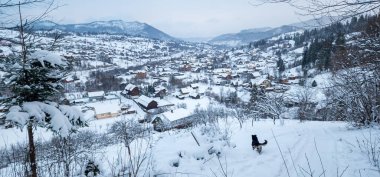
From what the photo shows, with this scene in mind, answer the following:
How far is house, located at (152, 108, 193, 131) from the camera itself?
27013 mm

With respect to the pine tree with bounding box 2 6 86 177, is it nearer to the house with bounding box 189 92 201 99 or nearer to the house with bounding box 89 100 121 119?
the house with bounding box 89 100 121 119

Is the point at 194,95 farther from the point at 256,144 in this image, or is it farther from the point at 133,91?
the point at 256,144

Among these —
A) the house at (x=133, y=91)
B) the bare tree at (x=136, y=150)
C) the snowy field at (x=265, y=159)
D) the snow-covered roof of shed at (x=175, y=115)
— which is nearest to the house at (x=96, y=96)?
the house at (x=133, y=91)

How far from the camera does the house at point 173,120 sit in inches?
1063

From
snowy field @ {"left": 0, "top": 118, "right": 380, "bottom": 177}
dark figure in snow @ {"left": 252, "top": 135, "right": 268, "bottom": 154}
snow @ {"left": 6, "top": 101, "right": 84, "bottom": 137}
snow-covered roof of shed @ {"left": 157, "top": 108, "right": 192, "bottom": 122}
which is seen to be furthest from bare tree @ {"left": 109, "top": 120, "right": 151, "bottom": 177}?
snow-covered roof of shed @ {"left": 157, "top": 108, "right": 192, "bottom": 122}

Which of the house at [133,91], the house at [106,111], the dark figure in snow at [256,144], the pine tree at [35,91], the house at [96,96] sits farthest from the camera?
the house at [133,91]

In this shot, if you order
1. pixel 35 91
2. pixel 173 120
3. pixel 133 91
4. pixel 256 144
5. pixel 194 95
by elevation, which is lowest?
pixel 194 95

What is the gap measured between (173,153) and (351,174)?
4.01m

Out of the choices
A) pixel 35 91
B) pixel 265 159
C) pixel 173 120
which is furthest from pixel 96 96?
pixel 35 91

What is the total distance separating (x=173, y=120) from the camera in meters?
28.7

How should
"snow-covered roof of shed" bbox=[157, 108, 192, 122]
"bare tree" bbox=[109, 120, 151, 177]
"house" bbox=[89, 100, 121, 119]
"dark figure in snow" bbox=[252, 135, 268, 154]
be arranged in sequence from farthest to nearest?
"house" bbox=[89, 100, 121, 119], "snow-covered roof of shed" bbox=[157, 108, 192, 122], "dark figure in snow" bbox=[252, 135, 268, 154], "bare tree" bbox=[109, 120, 151, 177]

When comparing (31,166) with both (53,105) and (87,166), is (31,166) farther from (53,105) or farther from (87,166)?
(87,166)

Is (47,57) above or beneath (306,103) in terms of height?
above

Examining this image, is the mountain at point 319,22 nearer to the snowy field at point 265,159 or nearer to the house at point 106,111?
the snowy field at point 265,159
